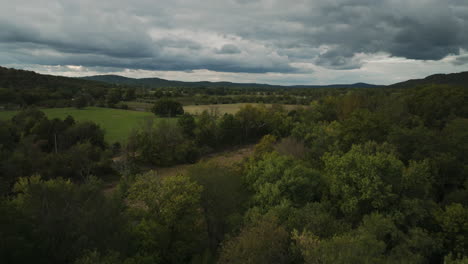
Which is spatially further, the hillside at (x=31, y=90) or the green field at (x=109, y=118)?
the hillside at (x=31, y=90)

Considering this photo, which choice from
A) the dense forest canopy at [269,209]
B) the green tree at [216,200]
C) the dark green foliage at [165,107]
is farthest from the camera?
the dark green foliage at [165,107]

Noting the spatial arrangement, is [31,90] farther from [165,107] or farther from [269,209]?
[269,209]

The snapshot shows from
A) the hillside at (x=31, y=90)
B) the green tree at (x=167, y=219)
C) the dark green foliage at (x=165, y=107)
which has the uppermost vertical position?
the hillside at (x=31, y=90)

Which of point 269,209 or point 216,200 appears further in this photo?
point 216,200

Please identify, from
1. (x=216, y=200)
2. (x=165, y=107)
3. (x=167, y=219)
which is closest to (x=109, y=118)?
(x=165, y=107)

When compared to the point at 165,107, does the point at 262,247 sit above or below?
below

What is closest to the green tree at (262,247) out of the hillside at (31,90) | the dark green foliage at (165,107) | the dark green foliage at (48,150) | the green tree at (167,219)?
the green tree at (167,219)

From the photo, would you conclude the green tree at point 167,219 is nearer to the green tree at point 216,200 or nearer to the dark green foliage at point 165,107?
the green tree at point 216,200

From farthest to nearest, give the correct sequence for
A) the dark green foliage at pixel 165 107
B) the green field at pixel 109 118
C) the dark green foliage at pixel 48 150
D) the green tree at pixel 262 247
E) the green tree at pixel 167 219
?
the dark green foliage at pixel 165 107 → the green field at pixel 109 118 → the dark green foliage at pixel 48 150 → the green tree at pixel 167 219 → the green tree at pixel 262 247

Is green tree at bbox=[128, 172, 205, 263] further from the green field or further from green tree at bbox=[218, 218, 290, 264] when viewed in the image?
the green field

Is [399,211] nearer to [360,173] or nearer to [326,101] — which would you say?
[360,173]
